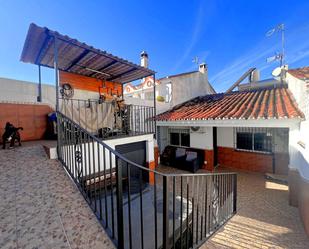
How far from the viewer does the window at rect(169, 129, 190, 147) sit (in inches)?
348

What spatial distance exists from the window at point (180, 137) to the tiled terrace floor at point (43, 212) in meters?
7.18

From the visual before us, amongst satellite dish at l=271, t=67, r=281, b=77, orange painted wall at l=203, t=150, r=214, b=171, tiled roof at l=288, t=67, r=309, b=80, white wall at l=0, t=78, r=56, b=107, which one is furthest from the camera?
satellite dish at l=271, t=67, r=281, b=77

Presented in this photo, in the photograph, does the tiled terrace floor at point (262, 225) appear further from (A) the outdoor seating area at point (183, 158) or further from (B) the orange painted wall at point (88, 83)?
(B) the orange painted wall at point (88, 83)

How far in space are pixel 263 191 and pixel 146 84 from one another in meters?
8.84

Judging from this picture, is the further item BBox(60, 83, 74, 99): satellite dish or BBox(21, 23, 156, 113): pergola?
BBox(60, 83, 74, 99): satellite dish

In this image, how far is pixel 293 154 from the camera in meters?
4.62

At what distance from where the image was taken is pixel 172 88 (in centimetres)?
936

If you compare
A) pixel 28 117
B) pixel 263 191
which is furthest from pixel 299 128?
pixel 28 117

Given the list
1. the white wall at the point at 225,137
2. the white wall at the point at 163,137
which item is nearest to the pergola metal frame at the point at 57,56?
the white wall at the point at 163,137

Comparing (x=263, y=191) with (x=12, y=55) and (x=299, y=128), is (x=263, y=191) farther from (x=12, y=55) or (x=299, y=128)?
(x=12, y=55)

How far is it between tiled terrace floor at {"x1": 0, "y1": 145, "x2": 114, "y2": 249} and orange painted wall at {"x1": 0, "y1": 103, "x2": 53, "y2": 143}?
238 centimetres

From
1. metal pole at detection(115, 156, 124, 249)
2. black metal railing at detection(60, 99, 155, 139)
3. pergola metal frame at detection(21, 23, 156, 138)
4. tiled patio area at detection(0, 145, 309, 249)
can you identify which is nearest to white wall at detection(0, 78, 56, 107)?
pergola metal frame at detection(21, 23, 156, 138)

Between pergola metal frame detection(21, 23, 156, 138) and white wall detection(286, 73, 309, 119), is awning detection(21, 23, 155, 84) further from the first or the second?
white wall detection(286, 73, 309, 119)

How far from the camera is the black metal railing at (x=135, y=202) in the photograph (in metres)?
1.48
